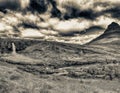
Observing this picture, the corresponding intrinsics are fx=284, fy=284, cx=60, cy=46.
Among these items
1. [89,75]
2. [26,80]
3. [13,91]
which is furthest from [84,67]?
[13,91]

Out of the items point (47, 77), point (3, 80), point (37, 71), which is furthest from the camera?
point (37, 71)

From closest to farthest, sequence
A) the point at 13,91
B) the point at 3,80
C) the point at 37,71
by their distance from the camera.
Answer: the point at 13,91 < the point at 3,80 < the point at 37,71

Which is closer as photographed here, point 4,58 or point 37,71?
point 37,71

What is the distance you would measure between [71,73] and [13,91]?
2130 inches

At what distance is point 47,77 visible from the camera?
173 m

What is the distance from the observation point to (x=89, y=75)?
18250 cm

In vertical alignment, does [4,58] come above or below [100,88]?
above

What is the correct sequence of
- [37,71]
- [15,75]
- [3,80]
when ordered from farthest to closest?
[37,71] < [15,75] < [3,80]

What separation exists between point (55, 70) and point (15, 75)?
3499 centimetres

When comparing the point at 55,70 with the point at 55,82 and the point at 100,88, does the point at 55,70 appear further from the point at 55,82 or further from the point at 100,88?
the point at 100,88

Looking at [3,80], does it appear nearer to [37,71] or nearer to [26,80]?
[26,80]

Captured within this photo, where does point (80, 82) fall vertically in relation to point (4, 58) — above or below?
below

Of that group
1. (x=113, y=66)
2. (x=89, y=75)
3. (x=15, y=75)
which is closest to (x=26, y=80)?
(x=15, y=75)

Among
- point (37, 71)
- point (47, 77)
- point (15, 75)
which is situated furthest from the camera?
point (37, 71)
